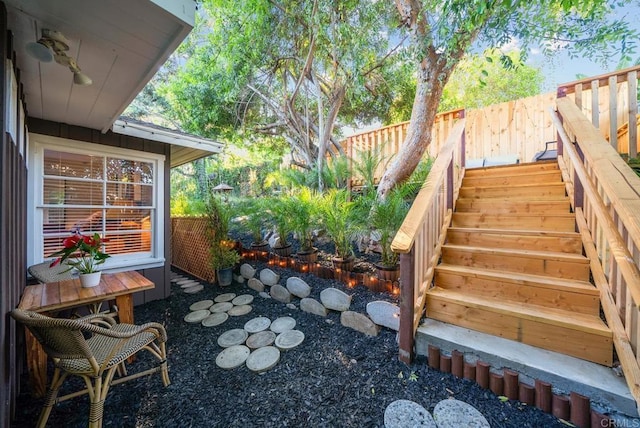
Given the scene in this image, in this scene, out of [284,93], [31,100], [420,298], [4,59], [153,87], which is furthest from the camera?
[153,87]

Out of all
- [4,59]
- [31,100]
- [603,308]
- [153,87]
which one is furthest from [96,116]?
[153,87]

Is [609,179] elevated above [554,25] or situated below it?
below

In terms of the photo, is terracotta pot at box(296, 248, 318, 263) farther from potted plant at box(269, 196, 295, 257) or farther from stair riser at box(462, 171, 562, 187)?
stair riser at box(462, 171, 562, 187)

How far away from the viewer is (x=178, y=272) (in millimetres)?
5055

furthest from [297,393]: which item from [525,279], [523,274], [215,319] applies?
[523,274]

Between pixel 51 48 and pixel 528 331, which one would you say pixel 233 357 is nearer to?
pixel 528 331

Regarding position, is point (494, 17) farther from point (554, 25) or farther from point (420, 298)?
point (420, 298)

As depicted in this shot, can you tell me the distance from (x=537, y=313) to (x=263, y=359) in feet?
7.00

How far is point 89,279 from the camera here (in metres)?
2.13

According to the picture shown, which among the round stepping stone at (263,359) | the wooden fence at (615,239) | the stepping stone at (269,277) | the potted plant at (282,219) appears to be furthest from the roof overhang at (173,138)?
the wooden fence at (615,239)

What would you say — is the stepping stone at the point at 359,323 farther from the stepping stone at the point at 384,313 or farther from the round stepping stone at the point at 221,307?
the round stepping stone at the point at 221,307

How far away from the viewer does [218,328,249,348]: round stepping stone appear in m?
2.46

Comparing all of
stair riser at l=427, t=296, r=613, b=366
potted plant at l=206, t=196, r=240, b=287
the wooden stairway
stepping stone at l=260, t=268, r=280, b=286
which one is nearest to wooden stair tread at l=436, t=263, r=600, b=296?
the wooden stairway

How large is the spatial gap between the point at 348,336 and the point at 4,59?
2916 mm
